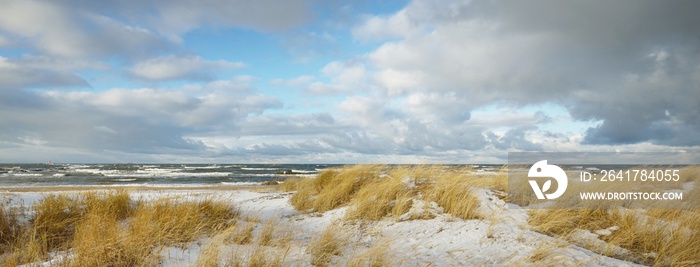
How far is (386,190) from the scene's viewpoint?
676cm

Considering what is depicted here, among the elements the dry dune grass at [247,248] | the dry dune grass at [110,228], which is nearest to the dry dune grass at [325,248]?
the dry dune grass at [247,248]

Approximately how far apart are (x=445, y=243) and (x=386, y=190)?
2114 mm

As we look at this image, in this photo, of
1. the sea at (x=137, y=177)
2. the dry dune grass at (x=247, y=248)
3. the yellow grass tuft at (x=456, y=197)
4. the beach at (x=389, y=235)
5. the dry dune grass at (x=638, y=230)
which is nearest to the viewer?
the dry dune grass at (x=247, y=248)

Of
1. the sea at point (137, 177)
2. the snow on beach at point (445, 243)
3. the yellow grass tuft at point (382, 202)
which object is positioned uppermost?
the yellow grass tuft at point (382, 202)

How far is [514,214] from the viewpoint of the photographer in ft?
18.4

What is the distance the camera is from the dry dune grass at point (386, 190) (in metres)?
6.20

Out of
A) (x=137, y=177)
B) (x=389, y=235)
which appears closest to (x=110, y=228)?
(x=389, y=235)

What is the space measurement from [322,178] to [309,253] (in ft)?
16.9

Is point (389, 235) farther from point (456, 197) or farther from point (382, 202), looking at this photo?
point (456, 197)

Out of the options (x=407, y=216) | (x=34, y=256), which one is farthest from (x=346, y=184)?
(x=34, y=256)

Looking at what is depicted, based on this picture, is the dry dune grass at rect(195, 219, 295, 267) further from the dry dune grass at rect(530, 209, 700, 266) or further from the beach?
the dry dune grass at rect(530, 209, 700, 266)

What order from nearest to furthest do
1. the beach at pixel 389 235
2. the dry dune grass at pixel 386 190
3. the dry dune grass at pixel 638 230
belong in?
the beach at pixel 389 235
the dry dune grass at pixel 638 230
the dry dune grass at pixel 386 190

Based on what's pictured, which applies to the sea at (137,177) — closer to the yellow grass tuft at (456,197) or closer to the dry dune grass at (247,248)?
the yellow grass tuft at (456,197)

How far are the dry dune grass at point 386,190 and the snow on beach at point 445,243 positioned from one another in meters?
0.24
